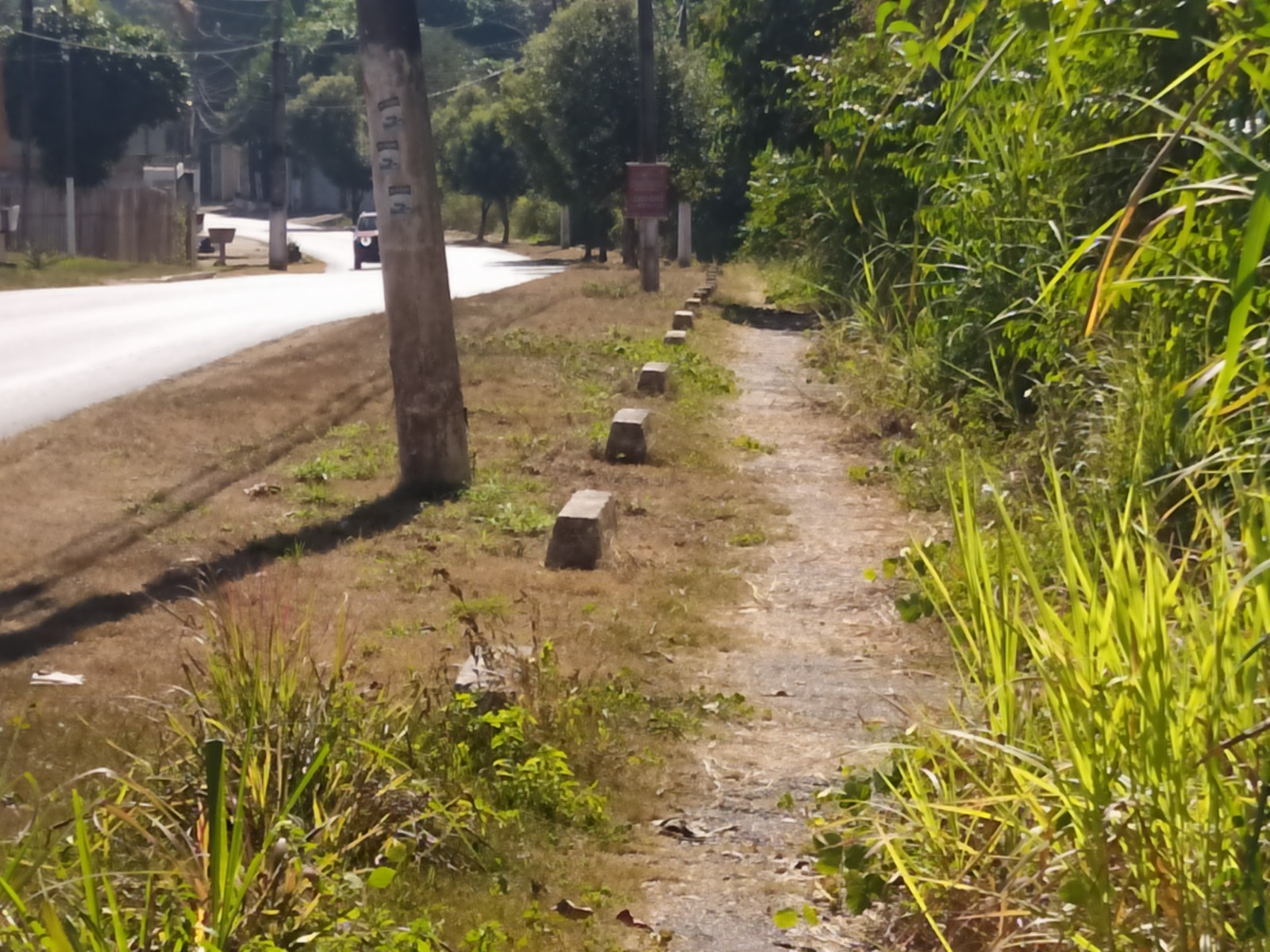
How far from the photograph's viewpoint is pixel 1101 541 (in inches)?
205

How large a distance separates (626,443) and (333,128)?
240 ft

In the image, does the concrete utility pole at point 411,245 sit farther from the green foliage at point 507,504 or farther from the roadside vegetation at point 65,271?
the roadside vegetation at point 65,271

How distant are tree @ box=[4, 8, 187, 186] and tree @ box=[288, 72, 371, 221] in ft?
91.0

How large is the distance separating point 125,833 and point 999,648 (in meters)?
2.03

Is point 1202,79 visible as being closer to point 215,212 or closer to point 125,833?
point 125,833

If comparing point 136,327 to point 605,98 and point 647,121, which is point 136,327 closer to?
point 647,121

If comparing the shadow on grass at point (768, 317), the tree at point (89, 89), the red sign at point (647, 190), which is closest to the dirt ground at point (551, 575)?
the shadow on grass at point (768, 317)

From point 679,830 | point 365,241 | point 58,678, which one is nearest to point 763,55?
point 58,678

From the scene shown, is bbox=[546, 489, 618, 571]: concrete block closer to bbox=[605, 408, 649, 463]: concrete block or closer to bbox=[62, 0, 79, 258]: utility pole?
bbox=[605, 408, 649, 463]: concrete block

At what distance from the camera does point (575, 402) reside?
12.2m

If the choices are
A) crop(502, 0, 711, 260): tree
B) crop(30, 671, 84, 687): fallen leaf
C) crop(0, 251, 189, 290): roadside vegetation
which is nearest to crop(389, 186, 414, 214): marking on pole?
crop(30, 671, 84, 687): fallen leaf

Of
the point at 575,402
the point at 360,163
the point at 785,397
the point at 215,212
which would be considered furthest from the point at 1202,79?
the point at 215,212

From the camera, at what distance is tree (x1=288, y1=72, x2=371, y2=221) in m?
77.4

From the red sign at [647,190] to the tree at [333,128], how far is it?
52465 millimetres
